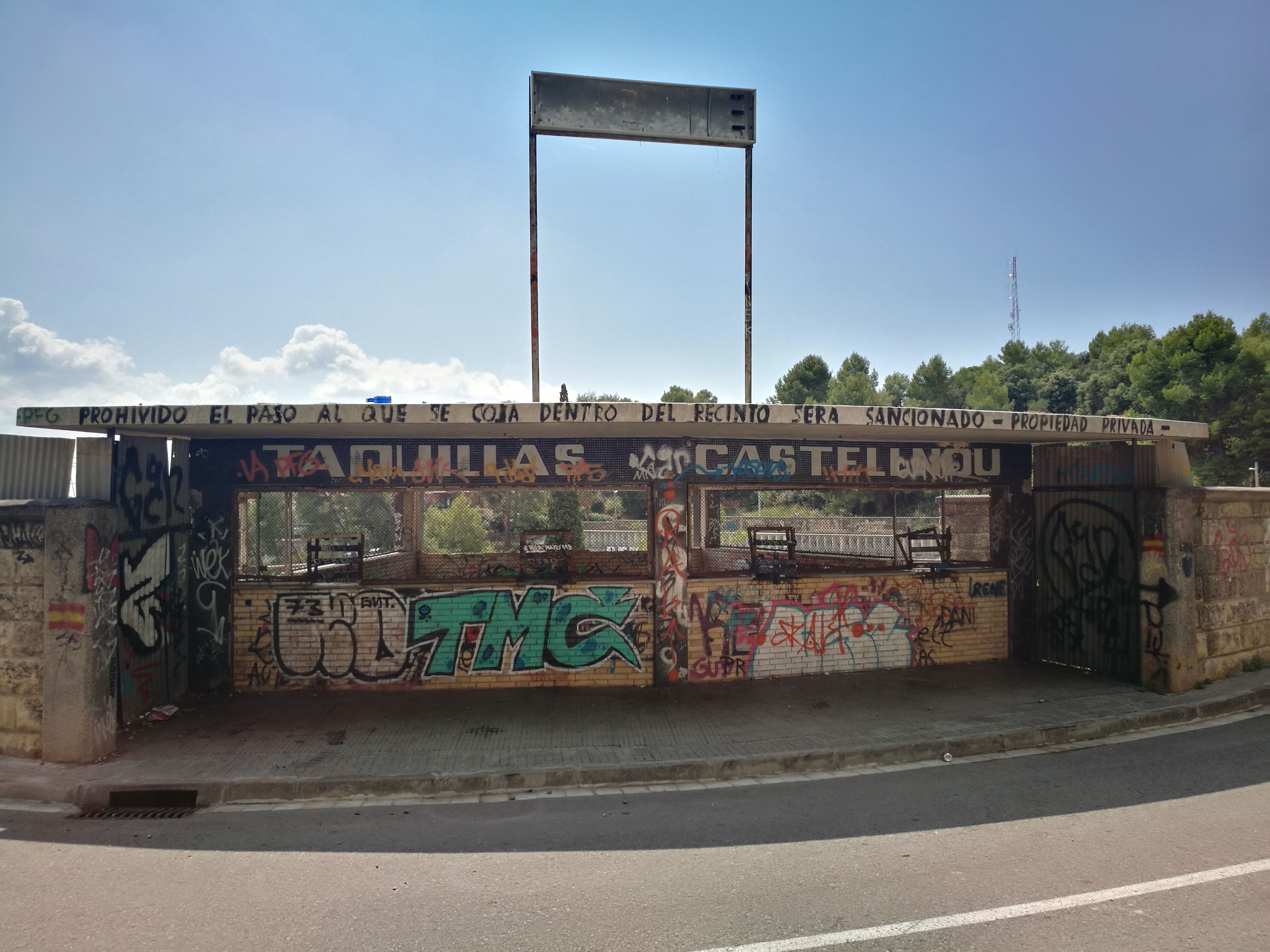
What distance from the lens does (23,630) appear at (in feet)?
20.7

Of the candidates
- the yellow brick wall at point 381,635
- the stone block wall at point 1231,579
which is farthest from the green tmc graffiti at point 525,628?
the stone block wall at point 1231,579

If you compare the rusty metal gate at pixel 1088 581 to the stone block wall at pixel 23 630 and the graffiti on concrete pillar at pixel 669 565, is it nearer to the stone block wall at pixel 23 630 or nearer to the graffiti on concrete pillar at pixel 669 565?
the graffiti on concrete pillar at pixel 669 565

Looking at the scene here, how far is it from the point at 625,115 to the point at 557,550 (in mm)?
5450

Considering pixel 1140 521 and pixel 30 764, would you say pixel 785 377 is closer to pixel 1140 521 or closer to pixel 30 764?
pixel 1140 521

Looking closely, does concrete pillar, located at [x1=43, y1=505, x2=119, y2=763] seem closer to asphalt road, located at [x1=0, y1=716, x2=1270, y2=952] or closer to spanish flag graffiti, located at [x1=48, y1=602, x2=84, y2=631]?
spanish flag graffiti, located at [x1=48, y1=602, x2=84, y2=631]

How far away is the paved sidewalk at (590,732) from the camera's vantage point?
589cm

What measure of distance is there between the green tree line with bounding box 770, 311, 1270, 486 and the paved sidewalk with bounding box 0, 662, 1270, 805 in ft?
51.2

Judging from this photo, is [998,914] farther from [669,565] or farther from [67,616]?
[67,616]

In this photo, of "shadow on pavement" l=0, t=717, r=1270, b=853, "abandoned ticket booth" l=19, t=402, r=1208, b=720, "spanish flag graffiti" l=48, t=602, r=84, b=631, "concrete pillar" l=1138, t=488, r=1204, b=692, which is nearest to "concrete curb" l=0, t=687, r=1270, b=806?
"shadow on pavement" l=0, t=717, r=1270, b=853

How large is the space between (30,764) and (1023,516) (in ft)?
36.6

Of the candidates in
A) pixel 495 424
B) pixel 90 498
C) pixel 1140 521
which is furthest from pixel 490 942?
pixel 1140 521

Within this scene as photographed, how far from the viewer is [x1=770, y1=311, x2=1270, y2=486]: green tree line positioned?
128 feet

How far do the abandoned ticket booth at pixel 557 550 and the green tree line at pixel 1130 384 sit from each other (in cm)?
1420

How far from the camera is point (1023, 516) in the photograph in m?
9.89
